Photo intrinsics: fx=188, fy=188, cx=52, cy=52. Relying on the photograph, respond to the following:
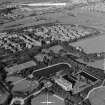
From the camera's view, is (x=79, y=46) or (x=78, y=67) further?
(x=79, y=46)

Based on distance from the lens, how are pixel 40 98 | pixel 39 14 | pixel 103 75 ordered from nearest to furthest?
pixel 40 98 → pixel 103 75 → pixel 39 14

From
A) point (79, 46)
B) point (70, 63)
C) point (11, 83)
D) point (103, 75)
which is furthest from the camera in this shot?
point (79, 46)

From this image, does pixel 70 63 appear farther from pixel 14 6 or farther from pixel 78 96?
pixel 14 6

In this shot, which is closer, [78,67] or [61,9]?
[78,67]

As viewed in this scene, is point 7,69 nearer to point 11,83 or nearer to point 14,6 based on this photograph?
point 11,83

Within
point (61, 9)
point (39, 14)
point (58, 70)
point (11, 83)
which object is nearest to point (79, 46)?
point (58, 70)

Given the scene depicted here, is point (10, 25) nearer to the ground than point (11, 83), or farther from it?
farther from it

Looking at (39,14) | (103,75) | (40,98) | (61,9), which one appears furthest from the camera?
(61,9)

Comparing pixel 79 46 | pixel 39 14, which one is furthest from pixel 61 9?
pixel 79 46

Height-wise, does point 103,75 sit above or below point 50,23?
below
